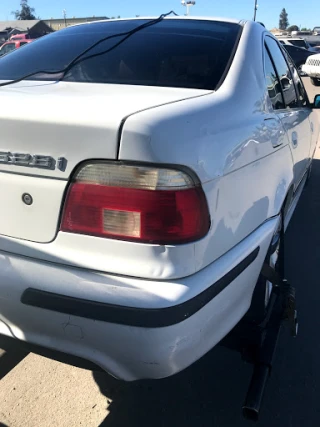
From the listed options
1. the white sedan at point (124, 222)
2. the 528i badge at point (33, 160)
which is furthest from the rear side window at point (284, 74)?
the 528i badge at point (33, 160)

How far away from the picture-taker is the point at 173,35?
2.46 metres

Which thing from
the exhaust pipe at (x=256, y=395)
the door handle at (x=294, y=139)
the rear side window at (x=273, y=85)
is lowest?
the exhaust pipe at (x=256, y=395)

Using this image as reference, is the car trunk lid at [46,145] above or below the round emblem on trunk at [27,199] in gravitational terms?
above

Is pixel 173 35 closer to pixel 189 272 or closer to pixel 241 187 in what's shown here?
pixel 241 187

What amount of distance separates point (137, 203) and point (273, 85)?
1.48m

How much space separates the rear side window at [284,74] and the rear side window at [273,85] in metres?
0.13

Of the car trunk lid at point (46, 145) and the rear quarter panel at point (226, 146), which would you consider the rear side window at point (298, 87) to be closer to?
the rear quarter panel at point (226, 146)

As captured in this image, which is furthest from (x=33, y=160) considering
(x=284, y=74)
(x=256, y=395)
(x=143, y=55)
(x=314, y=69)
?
(x=314, y=69)

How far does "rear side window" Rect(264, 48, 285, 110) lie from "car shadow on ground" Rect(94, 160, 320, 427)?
136 centimetres

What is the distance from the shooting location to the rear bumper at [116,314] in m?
1.43

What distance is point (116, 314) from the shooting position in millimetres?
1431

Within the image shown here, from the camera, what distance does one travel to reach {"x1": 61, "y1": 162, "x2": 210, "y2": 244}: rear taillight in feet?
4.67

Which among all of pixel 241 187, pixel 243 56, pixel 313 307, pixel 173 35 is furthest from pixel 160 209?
pixel 313 307

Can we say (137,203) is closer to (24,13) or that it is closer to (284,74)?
(284,74)
